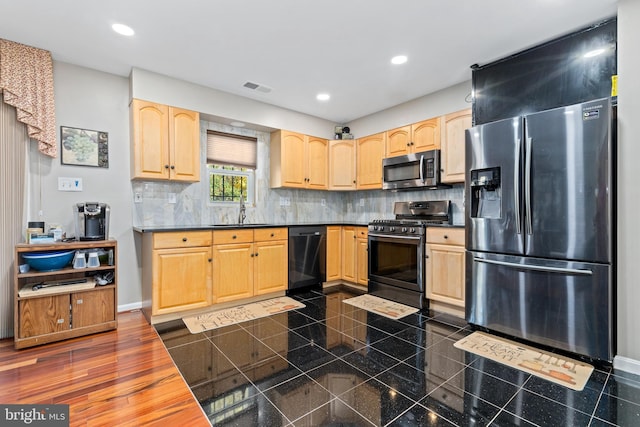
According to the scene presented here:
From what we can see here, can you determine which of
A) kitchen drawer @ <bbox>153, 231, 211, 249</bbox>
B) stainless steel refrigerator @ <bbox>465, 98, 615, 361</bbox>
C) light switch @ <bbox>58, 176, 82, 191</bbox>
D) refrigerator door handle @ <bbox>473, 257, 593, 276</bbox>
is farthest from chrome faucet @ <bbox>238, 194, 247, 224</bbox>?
refrigerator door handle @ <bbox>473, 257, 593, 276</bbox>

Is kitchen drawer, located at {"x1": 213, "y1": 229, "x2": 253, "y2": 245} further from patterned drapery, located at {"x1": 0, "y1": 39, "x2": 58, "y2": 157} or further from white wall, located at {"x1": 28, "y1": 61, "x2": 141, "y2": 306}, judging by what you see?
patterned drapery, located at {"x1": 0, "y1": 39, "x2": 58, "y2": 157}

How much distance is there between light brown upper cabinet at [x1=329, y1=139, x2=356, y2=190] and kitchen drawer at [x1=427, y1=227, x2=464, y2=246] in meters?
1.62

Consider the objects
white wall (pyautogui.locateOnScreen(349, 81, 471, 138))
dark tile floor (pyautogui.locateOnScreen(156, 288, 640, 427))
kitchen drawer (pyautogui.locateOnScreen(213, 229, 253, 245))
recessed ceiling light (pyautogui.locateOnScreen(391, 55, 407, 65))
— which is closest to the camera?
dark tile floor (pyautogui.locateOnScreen(156, 288, 640, 427))

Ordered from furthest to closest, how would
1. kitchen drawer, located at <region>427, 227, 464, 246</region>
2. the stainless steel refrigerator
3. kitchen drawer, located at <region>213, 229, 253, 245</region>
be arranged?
kitchen drawer, located at <region>213, 229, 253, 245</region>, kitchen drawer, located at <region>427, 227, 464, 246</region>, the stainless steel refrigerator

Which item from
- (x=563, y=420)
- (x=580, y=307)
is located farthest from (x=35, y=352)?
(x=580, y=307)

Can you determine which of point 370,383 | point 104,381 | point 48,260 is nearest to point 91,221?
point 48,260

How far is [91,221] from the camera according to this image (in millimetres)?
2719

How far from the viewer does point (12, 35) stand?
8.09 feet

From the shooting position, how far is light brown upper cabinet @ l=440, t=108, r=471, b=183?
10.6ft

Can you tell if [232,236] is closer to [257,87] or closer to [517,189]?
[257,87]

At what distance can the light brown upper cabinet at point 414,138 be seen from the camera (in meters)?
3.54

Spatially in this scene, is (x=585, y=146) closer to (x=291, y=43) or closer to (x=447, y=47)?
(x=447, y=47)

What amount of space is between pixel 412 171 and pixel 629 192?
1.99m

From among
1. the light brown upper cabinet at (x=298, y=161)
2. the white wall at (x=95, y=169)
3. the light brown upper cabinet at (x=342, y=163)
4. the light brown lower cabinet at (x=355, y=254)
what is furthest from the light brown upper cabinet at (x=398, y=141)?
the white wall at (x=95, y=169)
